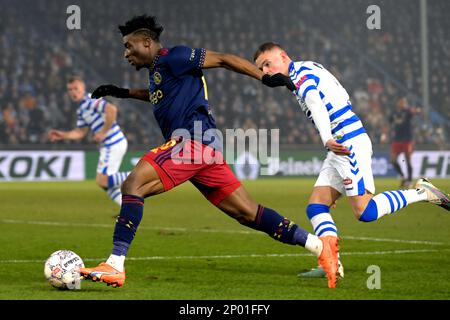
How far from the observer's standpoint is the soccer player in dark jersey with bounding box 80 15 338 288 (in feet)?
23.4

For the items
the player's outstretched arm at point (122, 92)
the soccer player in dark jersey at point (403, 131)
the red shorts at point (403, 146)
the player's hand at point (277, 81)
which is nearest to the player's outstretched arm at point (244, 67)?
the player's hand at point (277, 81)

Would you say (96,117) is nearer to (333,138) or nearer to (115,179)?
(115,179)

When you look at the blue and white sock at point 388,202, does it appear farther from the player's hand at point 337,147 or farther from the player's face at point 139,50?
the player's face at point 139,50

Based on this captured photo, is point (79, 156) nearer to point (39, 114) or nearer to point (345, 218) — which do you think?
point (39, 114)

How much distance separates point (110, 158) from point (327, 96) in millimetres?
7484

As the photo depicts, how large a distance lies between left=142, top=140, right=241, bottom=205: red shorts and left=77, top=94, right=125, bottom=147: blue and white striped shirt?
7766mm

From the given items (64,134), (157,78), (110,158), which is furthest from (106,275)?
(110,158)

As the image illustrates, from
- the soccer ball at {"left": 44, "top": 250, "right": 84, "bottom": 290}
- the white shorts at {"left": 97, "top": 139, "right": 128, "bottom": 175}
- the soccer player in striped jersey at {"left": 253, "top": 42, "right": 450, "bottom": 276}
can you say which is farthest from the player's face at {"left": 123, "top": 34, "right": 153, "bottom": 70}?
the white shorts at {"left": 97, "top": 139, "right": 128, "bottom": 175}

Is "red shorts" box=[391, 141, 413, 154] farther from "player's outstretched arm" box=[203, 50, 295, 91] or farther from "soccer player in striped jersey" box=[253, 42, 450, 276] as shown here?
"player's outstretched arm" box=[203, 50, 295, 91]

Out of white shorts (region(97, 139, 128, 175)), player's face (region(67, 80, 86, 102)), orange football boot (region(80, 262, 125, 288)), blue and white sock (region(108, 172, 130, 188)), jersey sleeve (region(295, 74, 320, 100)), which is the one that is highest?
jersey sleeve (region(295, 74, 320, 100))

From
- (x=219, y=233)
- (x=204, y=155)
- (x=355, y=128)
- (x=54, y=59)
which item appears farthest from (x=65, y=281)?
(x=54, y=59)

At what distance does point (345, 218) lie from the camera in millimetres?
14703

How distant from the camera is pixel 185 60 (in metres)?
7.32

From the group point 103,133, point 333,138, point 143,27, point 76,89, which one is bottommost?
point 103,133
